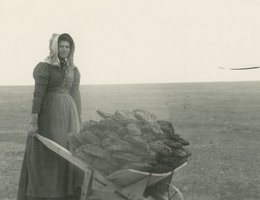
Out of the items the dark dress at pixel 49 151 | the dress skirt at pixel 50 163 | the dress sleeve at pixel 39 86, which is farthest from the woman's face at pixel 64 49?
the dress skirt at pixel 50 163

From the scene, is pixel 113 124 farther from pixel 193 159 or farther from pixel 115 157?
pixel 193 159

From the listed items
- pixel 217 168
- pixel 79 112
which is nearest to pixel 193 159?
pixel 217 168

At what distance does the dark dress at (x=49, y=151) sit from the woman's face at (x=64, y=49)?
149 mm

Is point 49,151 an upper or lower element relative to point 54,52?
lower

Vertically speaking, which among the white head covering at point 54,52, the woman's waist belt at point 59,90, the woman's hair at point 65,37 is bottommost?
the woman's waist belt at point 59,90

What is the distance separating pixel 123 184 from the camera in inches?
198

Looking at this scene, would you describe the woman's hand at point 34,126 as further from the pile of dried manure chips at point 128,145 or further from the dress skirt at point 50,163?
the pile of dried manure chips at point 128,145

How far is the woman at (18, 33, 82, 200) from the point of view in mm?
6137

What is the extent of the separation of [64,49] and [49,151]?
1073 mm

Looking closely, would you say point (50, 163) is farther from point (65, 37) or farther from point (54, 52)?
point (65, 37)

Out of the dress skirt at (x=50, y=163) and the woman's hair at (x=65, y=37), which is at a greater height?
the woman's hair at (x=65, y=37)

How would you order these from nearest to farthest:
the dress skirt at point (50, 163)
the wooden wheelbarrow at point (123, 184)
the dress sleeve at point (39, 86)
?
the wooden wheelbarrow at point (123, 184) < the dress sleeve at point (39, 86) < the dress skirt at point (50, 163)

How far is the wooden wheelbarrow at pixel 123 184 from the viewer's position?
194 inches

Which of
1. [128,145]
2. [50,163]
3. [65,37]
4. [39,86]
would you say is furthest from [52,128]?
[128,145]
